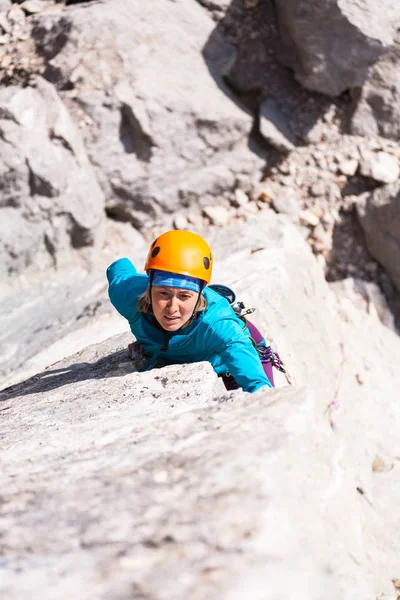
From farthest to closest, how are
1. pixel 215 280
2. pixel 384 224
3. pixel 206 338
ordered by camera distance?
1. pixel 384 224
2. pixel 215 280
3. pixel 206 338

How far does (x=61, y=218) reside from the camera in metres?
7.90

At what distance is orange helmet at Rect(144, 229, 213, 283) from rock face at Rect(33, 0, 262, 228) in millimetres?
4956

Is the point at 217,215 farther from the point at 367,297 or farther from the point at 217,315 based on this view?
A: the point at 217,315

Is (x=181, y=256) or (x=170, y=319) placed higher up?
(x=181, y=256)

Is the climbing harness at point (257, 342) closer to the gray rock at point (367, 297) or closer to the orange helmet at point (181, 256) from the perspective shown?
the orange helmet at point (181, 256)

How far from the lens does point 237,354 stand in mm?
3934

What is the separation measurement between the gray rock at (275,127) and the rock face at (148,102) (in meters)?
0.30

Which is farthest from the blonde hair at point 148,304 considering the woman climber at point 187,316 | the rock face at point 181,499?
the rock face at point 181,499

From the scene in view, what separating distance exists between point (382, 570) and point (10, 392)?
3.29 metres

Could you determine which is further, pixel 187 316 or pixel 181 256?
pixel 187 316

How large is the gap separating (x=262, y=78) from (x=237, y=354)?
6764mm

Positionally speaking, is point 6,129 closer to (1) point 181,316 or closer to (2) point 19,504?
(1) point 181,316

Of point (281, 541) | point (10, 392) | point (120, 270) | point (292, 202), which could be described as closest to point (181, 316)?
point (120, 270)

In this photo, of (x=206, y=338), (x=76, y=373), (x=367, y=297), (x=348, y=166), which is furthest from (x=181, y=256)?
(x=348, y=166)
